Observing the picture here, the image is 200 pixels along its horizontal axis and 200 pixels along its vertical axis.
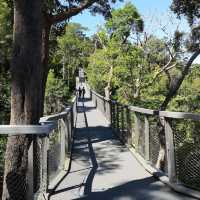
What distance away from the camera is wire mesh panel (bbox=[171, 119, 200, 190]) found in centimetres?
670

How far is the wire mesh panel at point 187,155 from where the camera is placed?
670cm

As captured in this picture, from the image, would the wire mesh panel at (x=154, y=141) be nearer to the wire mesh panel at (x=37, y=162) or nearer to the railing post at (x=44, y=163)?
the railing post at (x=44, y=163)

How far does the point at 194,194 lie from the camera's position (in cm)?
616

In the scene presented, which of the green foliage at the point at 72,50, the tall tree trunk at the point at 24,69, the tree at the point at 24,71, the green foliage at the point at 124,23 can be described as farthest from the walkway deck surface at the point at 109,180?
the green foliage at the point at 72,50

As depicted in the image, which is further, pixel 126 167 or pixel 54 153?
pixel 126 167

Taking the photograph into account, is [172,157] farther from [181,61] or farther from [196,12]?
[181,61]

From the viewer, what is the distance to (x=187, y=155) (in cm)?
686

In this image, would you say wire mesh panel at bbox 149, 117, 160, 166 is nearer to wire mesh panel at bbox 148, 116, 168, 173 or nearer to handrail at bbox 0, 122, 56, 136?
wire mesh panel at bbox 148, 116, 168, 173

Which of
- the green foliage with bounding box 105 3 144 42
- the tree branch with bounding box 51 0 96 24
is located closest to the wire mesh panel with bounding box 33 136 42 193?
the tree branch with bounding box 51 0 96 24

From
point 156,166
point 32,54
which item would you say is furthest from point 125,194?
point 32,54

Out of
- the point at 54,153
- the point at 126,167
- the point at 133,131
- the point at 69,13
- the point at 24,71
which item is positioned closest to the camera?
the point at 24,71

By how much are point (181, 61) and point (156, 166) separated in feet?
63.6

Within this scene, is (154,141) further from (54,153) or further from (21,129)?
(21,129)

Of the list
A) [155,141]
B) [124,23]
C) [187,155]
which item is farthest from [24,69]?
[124,23]
